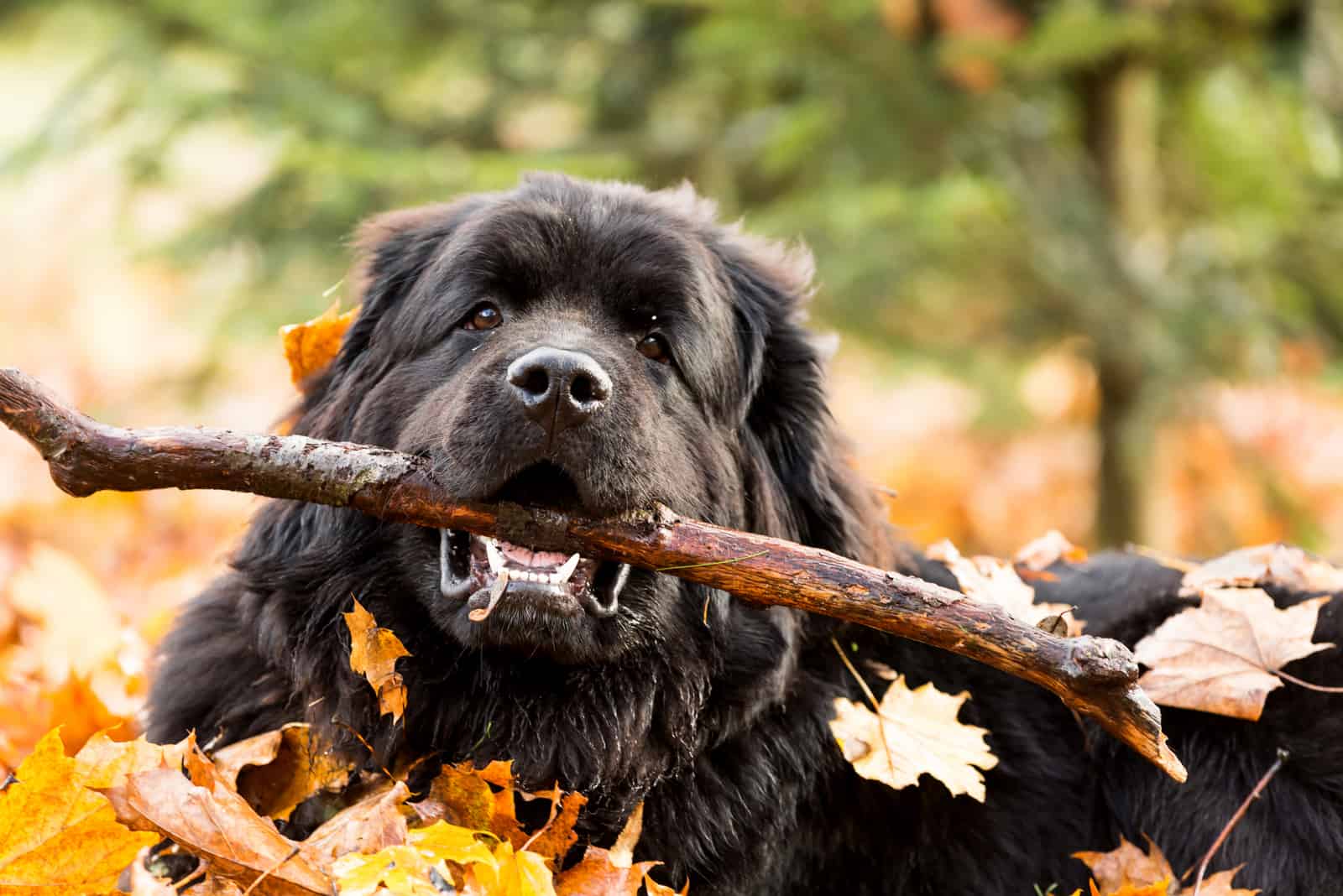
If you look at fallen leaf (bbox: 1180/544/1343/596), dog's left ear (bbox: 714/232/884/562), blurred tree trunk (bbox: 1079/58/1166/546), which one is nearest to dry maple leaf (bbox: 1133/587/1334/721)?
fallen leaf (bbox: 1180/544/1343/596)

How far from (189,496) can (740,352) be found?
6320 mm

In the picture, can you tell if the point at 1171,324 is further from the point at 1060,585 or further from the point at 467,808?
the point at 467,808

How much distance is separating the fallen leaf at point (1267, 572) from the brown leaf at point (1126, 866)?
0.67 metres

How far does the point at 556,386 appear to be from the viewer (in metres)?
2.45

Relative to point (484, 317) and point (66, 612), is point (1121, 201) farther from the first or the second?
point (66, 612)

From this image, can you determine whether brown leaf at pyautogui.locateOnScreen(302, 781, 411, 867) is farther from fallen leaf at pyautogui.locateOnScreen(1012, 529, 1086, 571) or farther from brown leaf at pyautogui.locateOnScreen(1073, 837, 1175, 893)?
fallen leaf at pyautogui.locateOnScreen(1012, 529, 1086, 571)

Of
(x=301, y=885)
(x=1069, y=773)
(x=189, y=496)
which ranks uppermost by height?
(x=301, y=885)

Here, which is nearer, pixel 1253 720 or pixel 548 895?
pixel 548 895

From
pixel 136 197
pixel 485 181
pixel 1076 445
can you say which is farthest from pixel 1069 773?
pixel 1076 445

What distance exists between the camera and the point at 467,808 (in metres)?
2.75

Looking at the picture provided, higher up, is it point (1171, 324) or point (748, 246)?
point (748, 246)

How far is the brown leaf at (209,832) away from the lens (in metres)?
2.22

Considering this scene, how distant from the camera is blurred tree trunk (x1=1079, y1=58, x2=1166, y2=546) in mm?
7043

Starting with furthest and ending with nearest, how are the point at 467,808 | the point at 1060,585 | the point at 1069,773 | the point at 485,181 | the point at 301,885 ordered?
the point at 485,181 < the point at 1060,585 < the point at 1069,773 < the point at 467,808 < the point at 301,885
